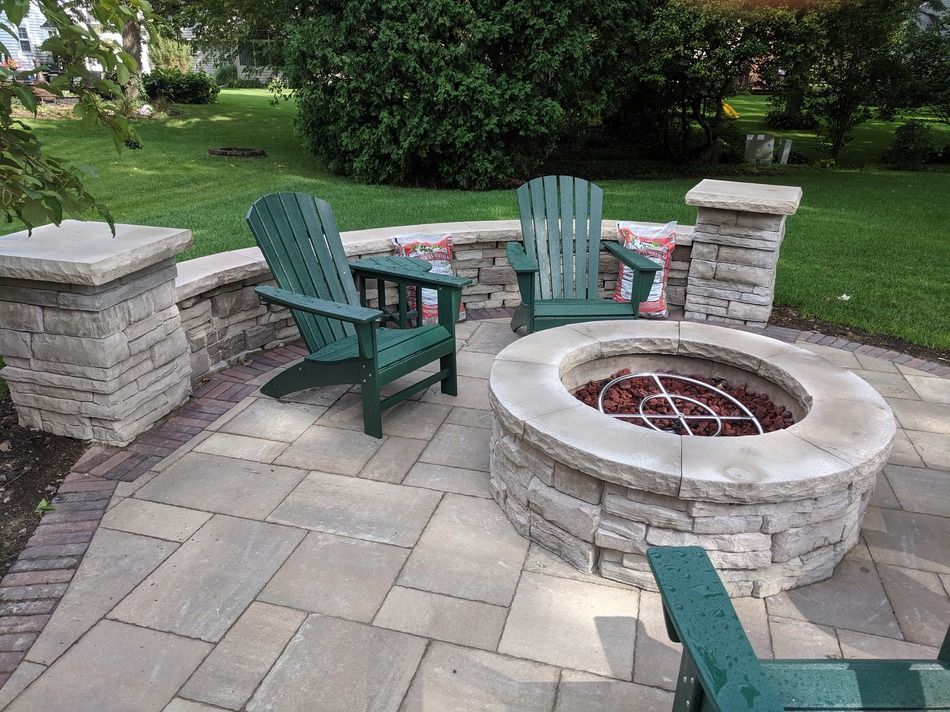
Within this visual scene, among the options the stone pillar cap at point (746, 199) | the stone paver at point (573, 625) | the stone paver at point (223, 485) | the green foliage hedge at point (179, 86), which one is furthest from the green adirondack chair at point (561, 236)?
the green foliage hedge at point (179, 86)

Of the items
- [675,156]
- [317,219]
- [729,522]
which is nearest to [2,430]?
[317,219]

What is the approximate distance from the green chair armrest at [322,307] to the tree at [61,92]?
870 millimetres

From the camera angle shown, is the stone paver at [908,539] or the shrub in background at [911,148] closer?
the stone paver at [908,539]

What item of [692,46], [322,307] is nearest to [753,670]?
[322,307]

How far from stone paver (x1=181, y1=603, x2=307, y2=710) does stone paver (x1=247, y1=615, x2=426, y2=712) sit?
0.10 feet

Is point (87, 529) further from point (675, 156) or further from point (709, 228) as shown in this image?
point (675, 156)

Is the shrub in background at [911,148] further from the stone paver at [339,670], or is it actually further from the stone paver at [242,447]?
the stone paver at [339,670]

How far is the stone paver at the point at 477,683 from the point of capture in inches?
71.0

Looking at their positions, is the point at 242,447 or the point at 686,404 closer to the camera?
the point at 686,404

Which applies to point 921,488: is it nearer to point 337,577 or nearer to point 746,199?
point 746,199

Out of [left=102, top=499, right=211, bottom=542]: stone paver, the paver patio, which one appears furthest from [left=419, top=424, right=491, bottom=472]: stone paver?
[left=102, top=499, right=211, bottom=542]: stone paver

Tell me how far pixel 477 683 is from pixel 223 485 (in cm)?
138

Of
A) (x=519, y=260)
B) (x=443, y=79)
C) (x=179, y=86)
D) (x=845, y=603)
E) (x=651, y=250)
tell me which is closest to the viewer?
(x=845, y=603)

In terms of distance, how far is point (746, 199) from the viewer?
4.28m
